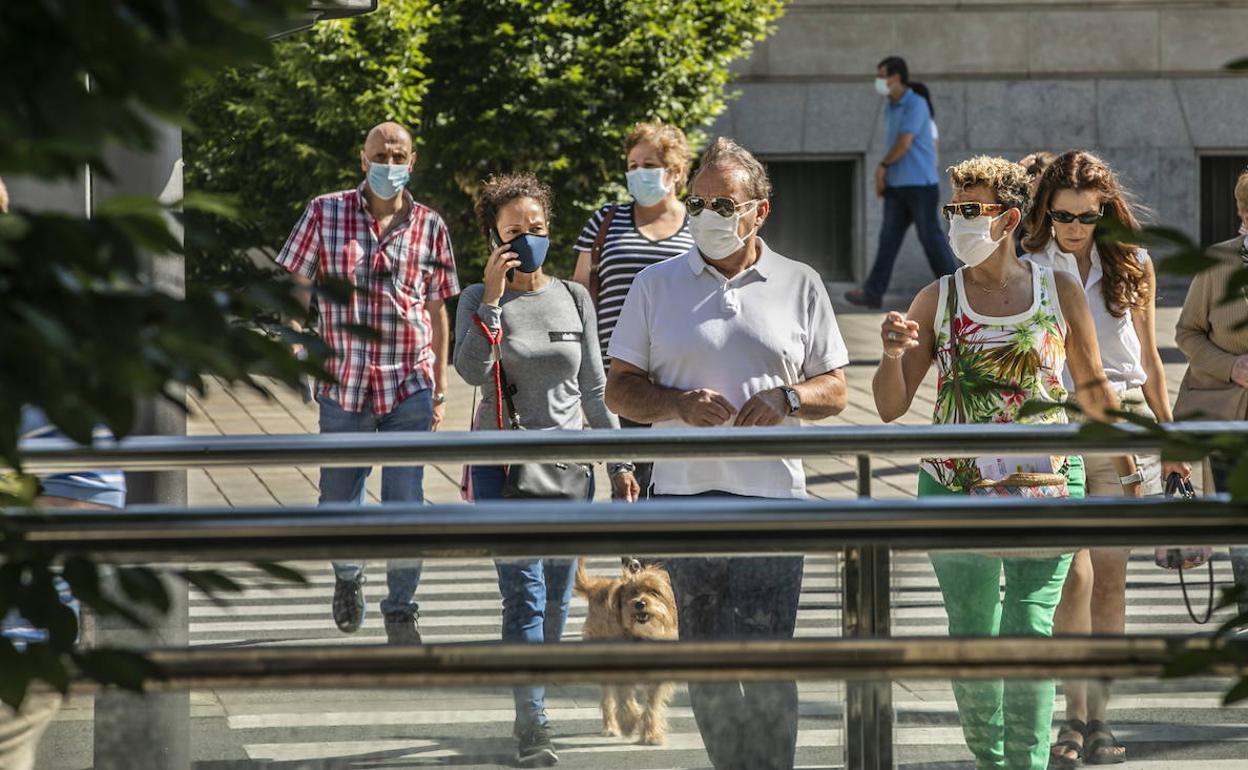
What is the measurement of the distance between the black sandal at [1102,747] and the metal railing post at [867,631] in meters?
0.30

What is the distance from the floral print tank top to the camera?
Answer: 545cm

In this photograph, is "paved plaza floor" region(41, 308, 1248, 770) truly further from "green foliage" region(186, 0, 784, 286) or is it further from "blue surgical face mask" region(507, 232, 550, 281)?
"green foliage" region(186, 0, 784, 286)

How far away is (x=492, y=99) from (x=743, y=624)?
13772 mm

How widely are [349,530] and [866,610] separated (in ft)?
3.16

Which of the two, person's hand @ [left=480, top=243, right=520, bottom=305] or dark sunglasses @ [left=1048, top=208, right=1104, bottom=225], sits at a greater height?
dark sunglasses @ [left=1048, top=208, right=1104, bottom=225]

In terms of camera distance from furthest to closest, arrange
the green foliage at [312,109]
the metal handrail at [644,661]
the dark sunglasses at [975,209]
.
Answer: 1. the green foliage at [312,109]
2. the dark sunglasses at [975,209]
3. the metal handrail at [644,661]

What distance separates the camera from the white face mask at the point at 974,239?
5660 millimetres

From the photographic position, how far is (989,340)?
5.52 meters

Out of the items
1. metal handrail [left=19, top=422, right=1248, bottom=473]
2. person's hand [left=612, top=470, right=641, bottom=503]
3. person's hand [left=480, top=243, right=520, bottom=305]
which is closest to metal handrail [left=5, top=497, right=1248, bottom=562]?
metal handrail [left=19, top=422, right=1248, bottom=473]

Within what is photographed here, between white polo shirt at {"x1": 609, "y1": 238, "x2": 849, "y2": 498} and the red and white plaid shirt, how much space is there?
1995 mm

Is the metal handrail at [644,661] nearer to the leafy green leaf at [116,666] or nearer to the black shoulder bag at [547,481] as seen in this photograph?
the leafy green leaf at [116,666]

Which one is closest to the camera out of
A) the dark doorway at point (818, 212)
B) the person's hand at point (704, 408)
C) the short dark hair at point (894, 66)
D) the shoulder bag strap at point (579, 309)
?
the person's hand at point (704, 408)

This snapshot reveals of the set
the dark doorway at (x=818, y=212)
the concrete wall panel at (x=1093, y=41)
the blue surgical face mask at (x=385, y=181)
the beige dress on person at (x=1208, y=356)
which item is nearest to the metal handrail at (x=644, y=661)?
the beige dress on person at (x=1208, y=356)

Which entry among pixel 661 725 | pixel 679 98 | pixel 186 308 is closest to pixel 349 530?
pixel 661 725
